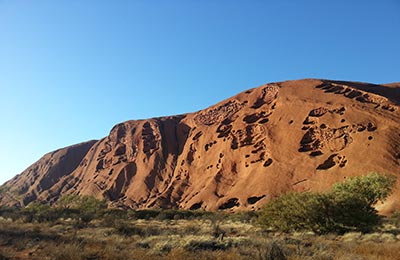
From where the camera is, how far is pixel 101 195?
84188mm

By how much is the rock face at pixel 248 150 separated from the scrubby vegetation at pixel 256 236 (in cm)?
2330

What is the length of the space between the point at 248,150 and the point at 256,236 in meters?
55.9

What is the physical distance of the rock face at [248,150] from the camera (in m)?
59.9

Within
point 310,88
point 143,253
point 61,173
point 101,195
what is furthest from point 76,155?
point 143,253

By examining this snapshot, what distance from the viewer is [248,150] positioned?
73.2 meters

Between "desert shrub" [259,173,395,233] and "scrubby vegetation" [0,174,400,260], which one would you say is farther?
"desert shrub" [259,173,395,233]

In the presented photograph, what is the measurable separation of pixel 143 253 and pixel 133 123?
93.7 m

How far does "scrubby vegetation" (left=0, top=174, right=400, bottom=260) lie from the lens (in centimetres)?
1140

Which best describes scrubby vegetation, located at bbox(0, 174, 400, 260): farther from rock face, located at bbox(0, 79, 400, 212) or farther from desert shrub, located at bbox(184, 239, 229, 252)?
rock face, located at bbox(0, 79, 400, 212)

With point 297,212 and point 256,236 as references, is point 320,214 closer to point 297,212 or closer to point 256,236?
→ point 297,212

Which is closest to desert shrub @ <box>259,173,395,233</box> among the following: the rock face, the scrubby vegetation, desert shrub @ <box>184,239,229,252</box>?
the scrubby vegetation

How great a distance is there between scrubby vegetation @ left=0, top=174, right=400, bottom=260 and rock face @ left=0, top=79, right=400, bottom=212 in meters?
23.3

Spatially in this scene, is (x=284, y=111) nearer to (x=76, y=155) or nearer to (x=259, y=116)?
(x=259, y=116)

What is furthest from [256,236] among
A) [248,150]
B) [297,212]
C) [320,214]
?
[248,150]
